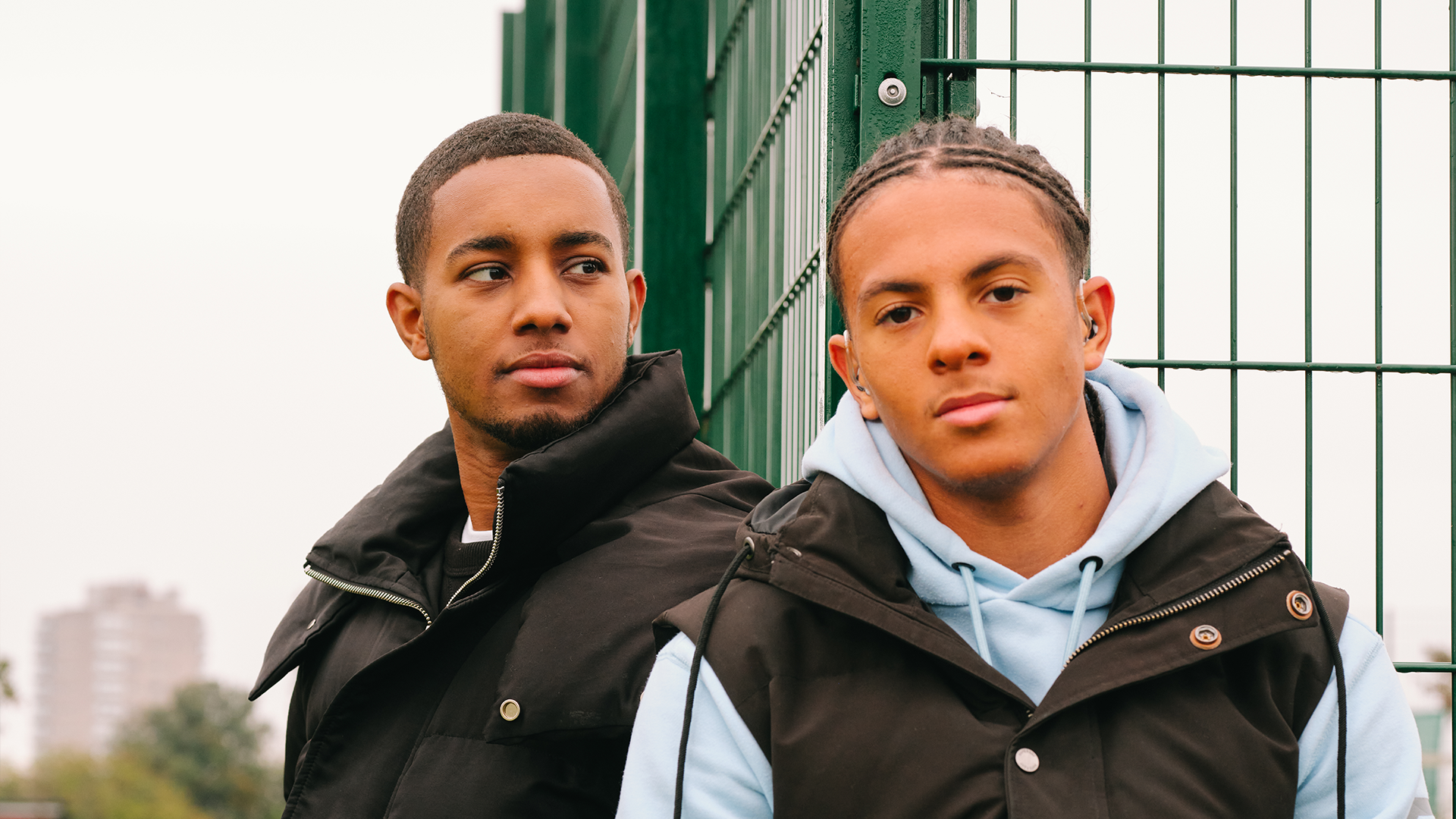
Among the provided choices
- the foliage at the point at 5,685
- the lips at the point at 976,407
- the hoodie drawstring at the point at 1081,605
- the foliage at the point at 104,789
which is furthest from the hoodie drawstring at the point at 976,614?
the foliage at the point at 104,789

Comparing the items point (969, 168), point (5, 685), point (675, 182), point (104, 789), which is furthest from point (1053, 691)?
point (104, 789)

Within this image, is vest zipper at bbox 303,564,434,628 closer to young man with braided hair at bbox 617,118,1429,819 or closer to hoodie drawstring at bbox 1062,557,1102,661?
young man with braided hair at bbox 617,118,1429,819

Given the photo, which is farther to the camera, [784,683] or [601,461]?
[601,461]

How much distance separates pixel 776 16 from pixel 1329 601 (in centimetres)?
221

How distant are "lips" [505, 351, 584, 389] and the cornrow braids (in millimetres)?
532

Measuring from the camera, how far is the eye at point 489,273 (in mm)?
2639

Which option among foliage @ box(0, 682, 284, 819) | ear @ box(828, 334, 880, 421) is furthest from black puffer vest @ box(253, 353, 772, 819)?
foliage @ box(0, 682, 284, 819)

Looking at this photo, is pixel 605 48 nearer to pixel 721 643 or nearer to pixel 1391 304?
pixel 1391 304

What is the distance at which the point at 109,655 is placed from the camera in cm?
15038

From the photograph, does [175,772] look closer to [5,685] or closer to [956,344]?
[5,685]

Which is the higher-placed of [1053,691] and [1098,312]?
[1098,312]

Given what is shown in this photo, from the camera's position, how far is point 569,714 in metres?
2.28

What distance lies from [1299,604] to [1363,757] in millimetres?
218

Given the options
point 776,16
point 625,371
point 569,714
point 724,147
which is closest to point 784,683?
point 569,714
